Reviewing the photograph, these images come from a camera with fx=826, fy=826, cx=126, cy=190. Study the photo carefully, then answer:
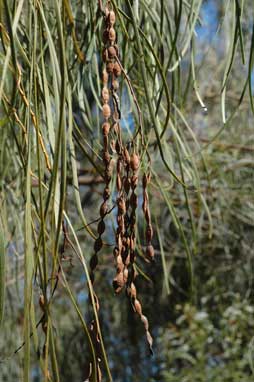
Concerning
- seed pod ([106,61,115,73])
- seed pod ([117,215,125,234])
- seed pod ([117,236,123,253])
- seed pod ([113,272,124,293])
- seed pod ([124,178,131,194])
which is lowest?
seed pod ([113,272,124,293])

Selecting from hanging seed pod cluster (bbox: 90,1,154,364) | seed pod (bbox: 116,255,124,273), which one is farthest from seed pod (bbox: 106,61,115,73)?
seed pod (bbox: 116,255,124,273)

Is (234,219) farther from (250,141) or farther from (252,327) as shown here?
(252,327)

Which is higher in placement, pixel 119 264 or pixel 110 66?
pixel 110 66

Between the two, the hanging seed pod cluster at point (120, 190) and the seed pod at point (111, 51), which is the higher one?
the seed pod at point (111, 51)

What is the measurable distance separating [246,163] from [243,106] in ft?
1.12

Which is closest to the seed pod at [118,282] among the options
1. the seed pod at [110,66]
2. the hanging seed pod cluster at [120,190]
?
the hanging seed pod cluster at [120,190]

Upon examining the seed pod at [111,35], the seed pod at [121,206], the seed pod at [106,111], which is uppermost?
the seed pod at [111,35]

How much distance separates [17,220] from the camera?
0.99 metres

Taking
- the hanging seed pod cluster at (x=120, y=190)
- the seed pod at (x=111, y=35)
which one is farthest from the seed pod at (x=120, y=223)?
the seed pod at (x=111, y=35)

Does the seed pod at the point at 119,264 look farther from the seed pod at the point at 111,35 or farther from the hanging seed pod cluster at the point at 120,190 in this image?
the seed pod at the point at 111,35

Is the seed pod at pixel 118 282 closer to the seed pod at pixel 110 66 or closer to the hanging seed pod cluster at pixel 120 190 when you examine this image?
the hanging seed pod cluster at pixel 120 190

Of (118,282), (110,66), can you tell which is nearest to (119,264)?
(118,282)

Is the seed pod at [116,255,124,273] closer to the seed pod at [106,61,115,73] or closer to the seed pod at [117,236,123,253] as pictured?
the seed pod at [117,236,123,253]

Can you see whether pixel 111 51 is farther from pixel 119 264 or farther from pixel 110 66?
pixel 119 264
